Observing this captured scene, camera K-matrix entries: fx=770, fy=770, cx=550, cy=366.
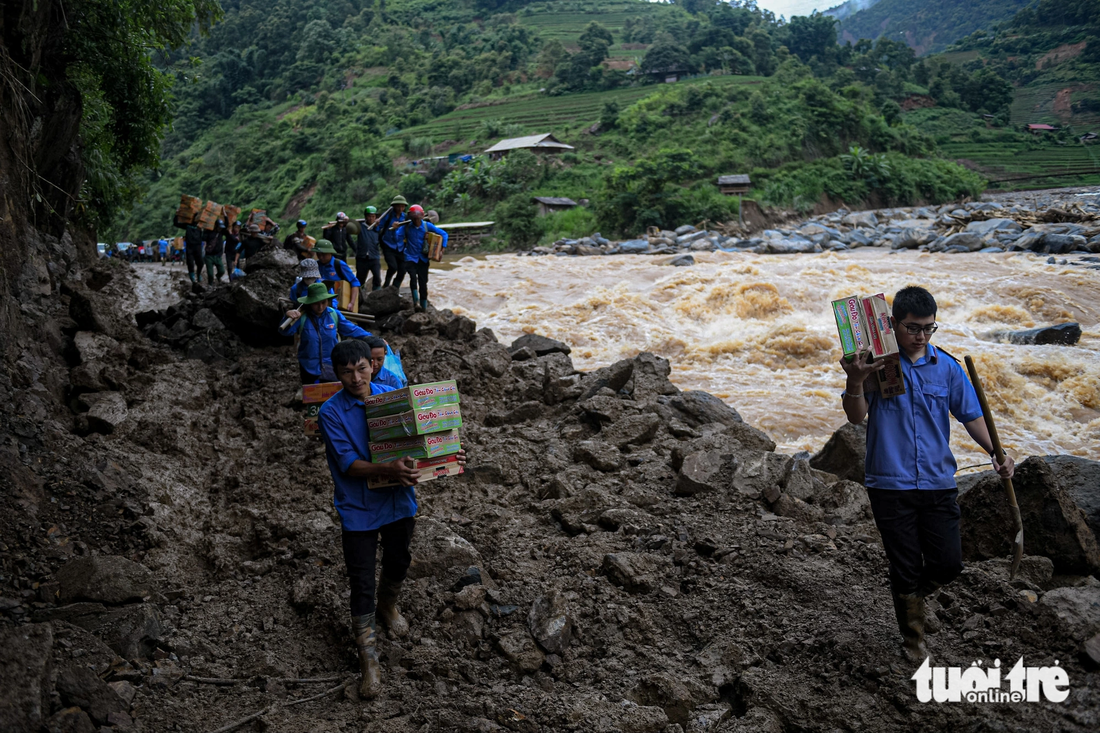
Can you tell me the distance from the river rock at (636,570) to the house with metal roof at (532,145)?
4412 centimetres

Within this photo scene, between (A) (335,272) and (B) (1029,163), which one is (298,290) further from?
(B) (1029,163)

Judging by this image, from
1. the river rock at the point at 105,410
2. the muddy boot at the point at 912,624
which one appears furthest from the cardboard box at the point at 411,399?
the river rock at the point at 105,410

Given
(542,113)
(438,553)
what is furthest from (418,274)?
(542,113)

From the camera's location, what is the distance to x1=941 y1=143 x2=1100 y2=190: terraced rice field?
1893 inches

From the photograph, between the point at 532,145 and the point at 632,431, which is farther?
the point at 532,145

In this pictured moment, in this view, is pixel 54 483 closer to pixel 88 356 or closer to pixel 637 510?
pixel 88 356

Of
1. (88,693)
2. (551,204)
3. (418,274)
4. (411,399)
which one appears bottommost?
(88,693)

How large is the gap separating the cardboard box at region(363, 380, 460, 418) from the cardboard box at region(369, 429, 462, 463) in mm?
146

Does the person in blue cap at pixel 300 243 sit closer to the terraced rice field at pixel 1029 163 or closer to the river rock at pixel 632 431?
the river rock at pixel 632 431

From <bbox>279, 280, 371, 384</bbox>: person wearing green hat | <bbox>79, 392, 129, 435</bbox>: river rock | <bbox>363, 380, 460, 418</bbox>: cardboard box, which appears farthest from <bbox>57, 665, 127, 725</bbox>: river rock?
<bbox>79, 392, 129, 435</bbox>: river rock

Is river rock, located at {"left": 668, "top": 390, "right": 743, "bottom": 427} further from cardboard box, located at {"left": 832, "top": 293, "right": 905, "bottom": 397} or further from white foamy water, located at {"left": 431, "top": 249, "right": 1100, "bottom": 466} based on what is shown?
cardboard box, located at {"left": 832, "top": 293, "right": 905, "bottom": 397}

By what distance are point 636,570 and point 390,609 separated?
1.55 m

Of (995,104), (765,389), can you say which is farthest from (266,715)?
(995,104)

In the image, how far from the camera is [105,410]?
751 cm
